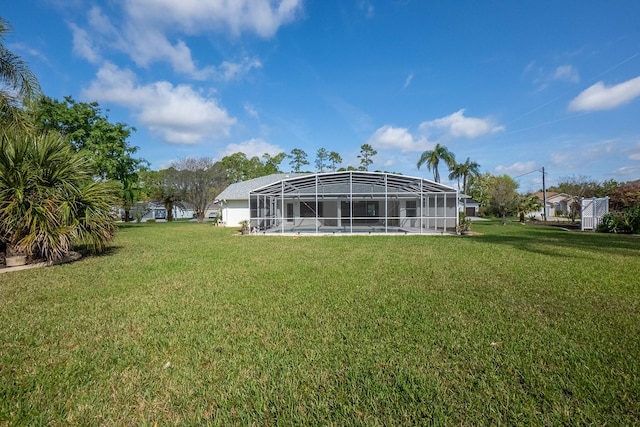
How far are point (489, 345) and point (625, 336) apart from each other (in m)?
1.71

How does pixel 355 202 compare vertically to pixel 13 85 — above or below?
below

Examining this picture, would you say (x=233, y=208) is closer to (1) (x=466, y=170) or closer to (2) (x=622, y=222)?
(2) (x=622, y=222)

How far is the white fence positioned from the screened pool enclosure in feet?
28.2

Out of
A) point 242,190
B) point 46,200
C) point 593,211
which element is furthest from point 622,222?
point 242,190

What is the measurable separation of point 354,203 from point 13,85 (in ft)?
58.1

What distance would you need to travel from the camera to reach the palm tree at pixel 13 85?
10.0 meters

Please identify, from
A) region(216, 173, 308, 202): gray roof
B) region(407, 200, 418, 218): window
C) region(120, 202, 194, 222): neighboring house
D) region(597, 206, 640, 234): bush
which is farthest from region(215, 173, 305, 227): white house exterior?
region(597, 206, 640, 234): bush

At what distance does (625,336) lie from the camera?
360 cm

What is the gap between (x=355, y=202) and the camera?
2206cm

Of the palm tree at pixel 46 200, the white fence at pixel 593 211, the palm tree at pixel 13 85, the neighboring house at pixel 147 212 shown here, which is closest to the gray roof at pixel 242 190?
the neighboring house at pixel 147 212

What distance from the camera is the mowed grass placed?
2381 mm

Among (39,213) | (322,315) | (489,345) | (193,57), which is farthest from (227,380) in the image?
(193,57)

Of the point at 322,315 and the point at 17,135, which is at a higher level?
the point at 17,135

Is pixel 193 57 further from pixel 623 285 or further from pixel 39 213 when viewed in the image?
pixel 623 285
